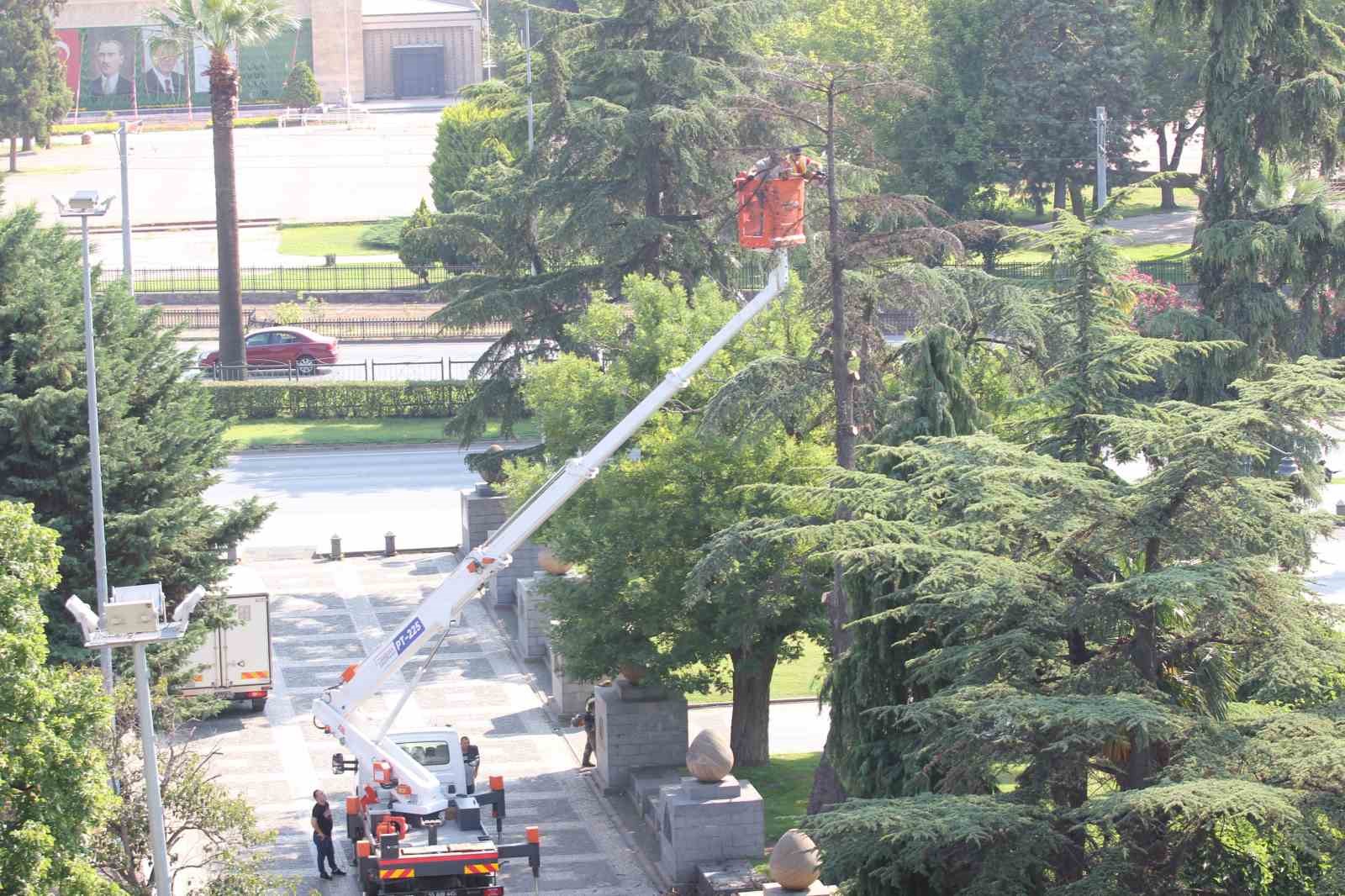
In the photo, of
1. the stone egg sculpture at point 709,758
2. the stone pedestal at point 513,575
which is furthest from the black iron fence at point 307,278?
the stone egg sculpture at point 709,758

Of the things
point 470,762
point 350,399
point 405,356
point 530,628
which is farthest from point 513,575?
point 405,356

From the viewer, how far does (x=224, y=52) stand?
1919 inches

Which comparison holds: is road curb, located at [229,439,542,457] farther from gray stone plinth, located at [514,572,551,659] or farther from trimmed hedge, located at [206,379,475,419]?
gray stone plinth, located at [514,572,551,659]

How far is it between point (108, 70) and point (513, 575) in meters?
95.9

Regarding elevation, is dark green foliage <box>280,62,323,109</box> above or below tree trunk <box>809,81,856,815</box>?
above

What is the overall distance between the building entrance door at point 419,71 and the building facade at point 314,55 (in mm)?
60

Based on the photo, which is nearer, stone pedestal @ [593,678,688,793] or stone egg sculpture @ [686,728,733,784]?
stone egg sculpture @ [686,728,733,784]

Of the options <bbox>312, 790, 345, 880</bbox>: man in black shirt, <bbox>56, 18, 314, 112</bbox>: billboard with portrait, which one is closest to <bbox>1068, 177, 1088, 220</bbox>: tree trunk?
<bbox>312, 790, 345, 880</bbox>: man in black shirt

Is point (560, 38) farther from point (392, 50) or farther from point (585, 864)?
point (392, 50)

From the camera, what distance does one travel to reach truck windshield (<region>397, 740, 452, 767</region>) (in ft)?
74.4

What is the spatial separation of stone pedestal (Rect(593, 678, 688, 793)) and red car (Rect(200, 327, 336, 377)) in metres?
35.3

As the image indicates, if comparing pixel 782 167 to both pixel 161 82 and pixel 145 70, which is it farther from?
pixel 161 82

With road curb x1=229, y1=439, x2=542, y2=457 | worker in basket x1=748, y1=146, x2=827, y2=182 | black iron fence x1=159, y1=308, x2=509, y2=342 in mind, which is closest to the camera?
worker in basket x1=748, y1=146, x2=827, y2=182

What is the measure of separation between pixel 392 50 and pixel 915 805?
384 ft
